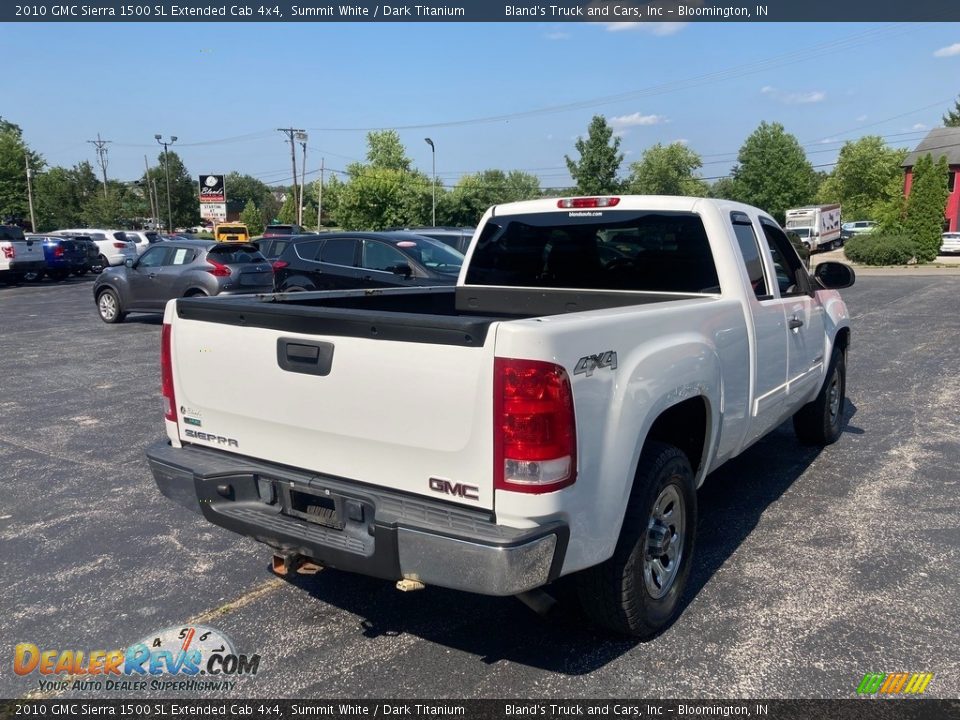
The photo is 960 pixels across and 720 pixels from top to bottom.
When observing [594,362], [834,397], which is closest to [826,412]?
Result: [834,397]

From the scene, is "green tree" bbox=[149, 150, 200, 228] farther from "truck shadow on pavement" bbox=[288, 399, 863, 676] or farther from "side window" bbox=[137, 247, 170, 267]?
"truck shadow on pavement" bbox=[288, 399, 863, 676]

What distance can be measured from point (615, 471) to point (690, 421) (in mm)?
983

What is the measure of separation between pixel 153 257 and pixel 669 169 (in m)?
105

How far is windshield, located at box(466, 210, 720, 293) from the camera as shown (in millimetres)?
4349

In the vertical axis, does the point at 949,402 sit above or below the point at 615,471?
below

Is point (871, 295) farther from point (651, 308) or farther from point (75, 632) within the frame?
point (75, 632)

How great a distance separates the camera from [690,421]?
370 centimetres

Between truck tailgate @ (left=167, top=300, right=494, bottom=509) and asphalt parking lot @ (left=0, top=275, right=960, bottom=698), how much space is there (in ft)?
0.67

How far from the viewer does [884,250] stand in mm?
30547

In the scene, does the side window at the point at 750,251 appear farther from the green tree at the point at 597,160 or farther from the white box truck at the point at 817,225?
the green tree at the point at 597,160

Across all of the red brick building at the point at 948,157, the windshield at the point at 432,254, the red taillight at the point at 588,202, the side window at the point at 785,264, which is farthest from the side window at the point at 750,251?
the red brick building at the point at 948,157

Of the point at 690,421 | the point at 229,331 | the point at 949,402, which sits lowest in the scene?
the point at 949,402

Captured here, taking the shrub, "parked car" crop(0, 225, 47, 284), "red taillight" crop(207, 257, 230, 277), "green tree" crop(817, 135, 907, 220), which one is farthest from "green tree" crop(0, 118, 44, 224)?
"green tree" crop(817, 135, 907, 220)

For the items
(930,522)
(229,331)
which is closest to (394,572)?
(229,331)
